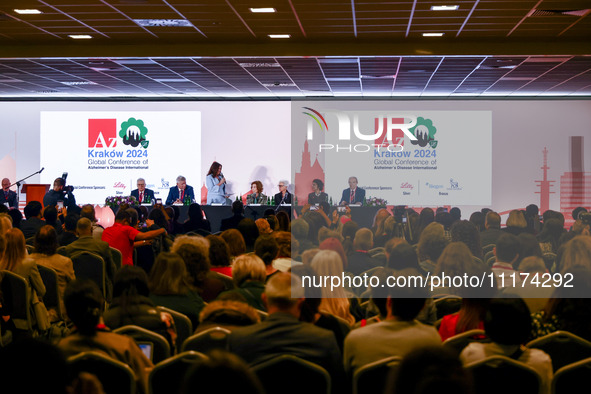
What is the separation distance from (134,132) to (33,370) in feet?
46.8

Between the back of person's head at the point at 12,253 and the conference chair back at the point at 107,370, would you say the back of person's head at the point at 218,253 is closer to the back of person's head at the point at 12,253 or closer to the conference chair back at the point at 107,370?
the back of person's head at the point at 12,253

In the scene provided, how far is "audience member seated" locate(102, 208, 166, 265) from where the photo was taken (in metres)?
6.59

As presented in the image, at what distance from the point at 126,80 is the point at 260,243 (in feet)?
30.5

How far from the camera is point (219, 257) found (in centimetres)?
492

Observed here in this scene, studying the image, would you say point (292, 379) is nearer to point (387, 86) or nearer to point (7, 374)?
point (7, 374)

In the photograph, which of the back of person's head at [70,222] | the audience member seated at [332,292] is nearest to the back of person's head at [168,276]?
the audience member seated at [332,292]

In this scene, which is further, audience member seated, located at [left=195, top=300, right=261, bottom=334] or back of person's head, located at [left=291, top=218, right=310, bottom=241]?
back of person's head, located at [left=291, top=218, right=310, bottom=241]
